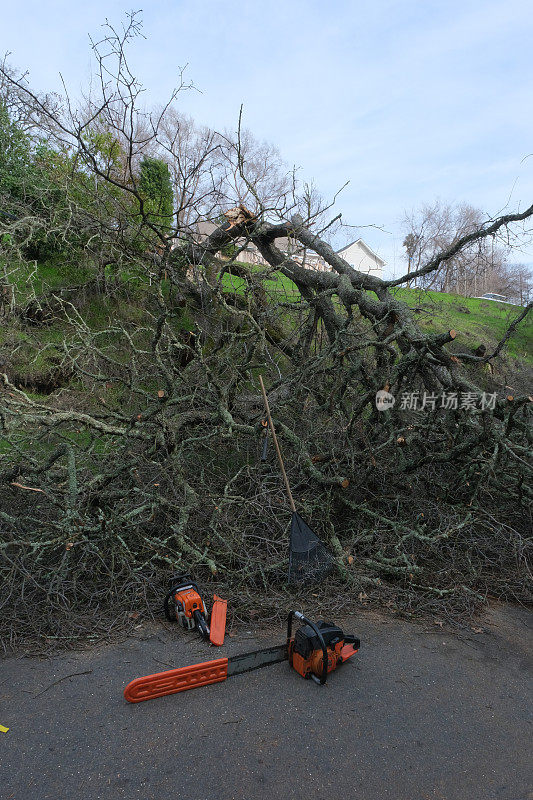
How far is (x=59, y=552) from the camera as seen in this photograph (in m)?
3.79

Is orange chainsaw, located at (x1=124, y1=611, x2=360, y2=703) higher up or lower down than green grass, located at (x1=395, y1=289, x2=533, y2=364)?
lower down

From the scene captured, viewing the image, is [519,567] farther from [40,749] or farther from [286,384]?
[40,749]

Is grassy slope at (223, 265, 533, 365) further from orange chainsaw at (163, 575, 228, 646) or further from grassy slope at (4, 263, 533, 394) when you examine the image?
orange chainsaw at (163, 575, 228, 646)

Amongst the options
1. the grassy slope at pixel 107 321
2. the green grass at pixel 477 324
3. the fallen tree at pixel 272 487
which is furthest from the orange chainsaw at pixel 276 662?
the green grass at pixel 477 324

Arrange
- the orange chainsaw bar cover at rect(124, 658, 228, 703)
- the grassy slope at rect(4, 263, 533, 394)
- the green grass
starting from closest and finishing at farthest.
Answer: the orange chainsaw bar cover at rect(124, 658, 228, 703), the grassy slope at rect(4, 263, 533, 394), the green grass

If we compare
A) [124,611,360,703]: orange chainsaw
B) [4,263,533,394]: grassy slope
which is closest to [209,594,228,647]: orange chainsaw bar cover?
[124,611,360,703]: orange chainsaw

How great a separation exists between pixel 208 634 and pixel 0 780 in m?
1.34

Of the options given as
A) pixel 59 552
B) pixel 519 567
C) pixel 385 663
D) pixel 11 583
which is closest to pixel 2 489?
pixel 59 552

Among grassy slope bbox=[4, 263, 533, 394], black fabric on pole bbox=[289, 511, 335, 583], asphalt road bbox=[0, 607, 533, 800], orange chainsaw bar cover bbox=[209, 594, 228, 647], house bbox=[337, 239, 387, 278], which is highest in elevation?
house bbox=[337, 239, 387, 278]

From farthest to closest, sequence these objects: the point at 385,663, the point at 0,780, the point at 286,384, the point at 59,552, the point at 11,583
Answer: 1. the point at 286,384
2. the point at 59,552
3. the point at 11,583
4. the point at 385,663
5. the point at 0,780

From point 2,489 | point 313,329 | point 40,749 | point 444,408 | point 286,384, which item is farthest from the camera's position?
point 313,329

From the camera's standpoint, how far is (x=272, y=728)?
245cm

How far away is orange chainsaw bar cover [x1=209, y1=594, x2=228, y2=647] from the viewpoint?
3191mm

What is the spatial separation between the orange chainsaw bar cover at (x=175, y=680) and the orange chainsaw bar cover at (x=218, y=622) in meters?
0.39
